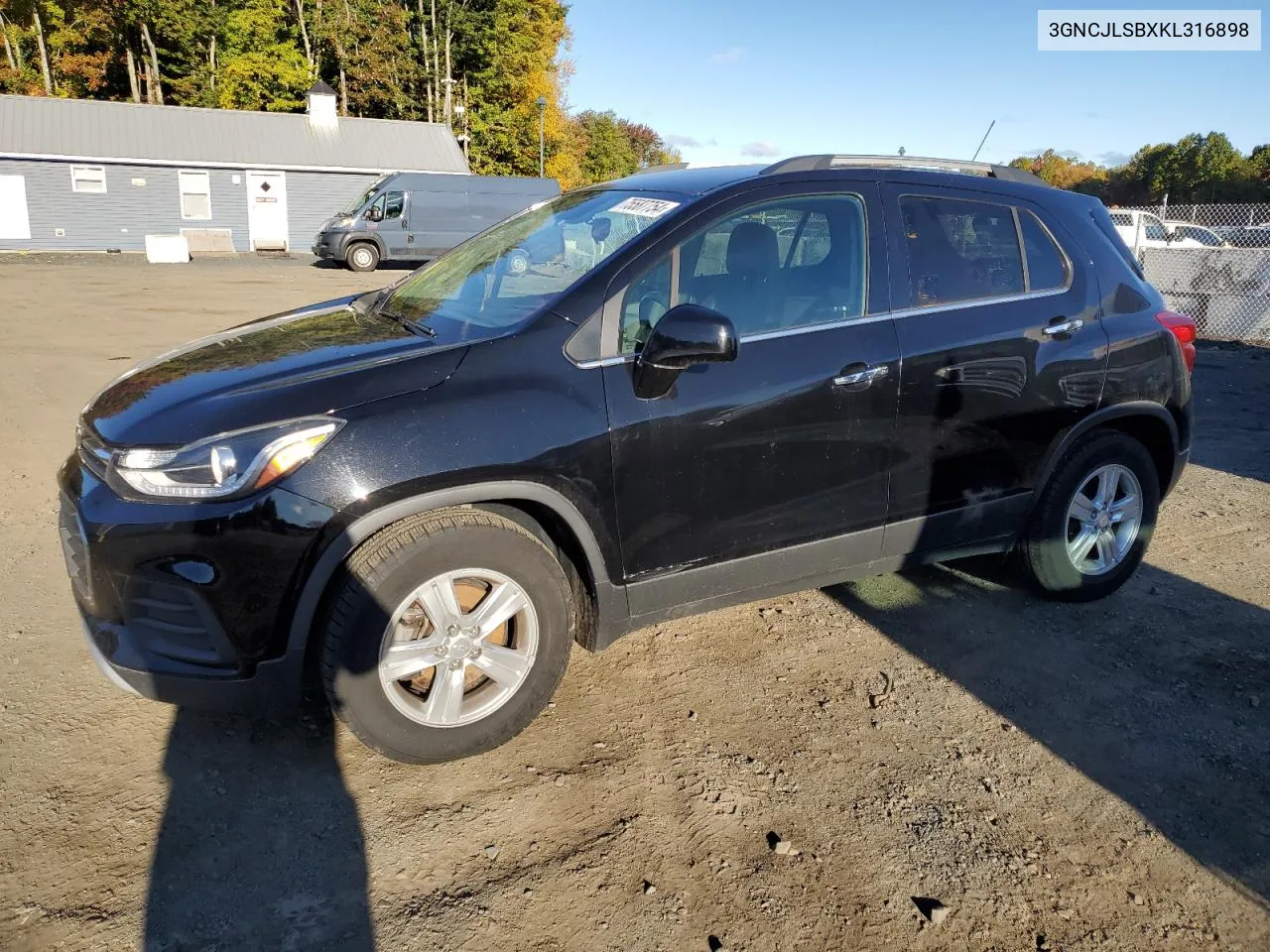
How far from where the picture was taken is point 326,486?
265 centimetres

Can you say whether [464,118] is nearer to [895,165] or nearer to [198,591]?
[895,165]

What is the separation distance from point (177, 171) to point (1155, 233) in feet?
97.9

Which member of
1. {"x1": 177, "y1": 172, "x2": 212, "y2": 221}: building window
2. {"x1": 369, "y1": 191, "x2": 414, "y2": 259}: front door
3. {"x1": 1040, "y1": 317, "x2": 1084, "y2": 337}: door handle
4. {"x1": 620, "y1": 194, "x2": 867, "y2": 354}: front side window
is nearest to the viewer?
{"x1": 620, "y1": 194, "x2": 867, "y2": 354}: front side window

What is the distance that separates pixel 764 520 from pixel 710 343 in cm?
79

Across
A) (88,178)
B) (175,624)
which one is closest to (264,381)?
(175,624)

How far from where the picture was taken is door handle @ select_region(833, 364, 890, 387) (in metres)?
3.39

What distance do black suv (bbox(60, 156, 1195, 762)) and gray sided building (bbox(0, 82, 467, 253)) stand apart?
3152cm

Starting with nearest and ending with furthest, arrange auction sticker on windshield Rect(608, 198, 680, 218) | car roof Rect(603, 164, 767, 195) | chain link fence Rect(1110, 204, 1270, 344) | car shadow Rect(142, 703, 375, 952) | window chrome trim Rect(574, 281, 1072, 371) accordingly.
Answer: car shadow Rect(142, 703, 375, 952), window chrome trim Rect(574, 281, 1072, 371), auction sticker on windshield Rect(608, 198, 680, 218), car roof Rect(603, 164, 767, 195), chain link fence Rect(1110, 204, 1270, 344)

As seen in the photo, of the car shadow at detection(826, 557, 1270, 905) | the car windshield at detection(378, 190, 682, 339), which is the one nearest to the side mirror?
the car windshield at detection(378, 190, 682, 339)

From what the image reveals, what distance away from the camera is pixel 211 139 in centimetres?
3216

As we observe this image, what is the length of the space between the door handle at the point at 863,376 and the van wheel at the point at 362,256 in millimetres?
23823

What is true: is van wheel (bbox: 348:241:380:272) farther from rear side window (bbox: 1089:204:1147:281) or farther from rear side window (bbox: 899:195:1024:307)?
rear side window (bbox: 899:195:1024:307)

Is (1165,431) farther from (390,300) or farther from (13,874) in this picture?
(13,874)

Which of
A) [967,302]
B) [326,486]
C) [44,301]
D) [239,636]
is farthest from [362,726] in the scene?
[44,301]
